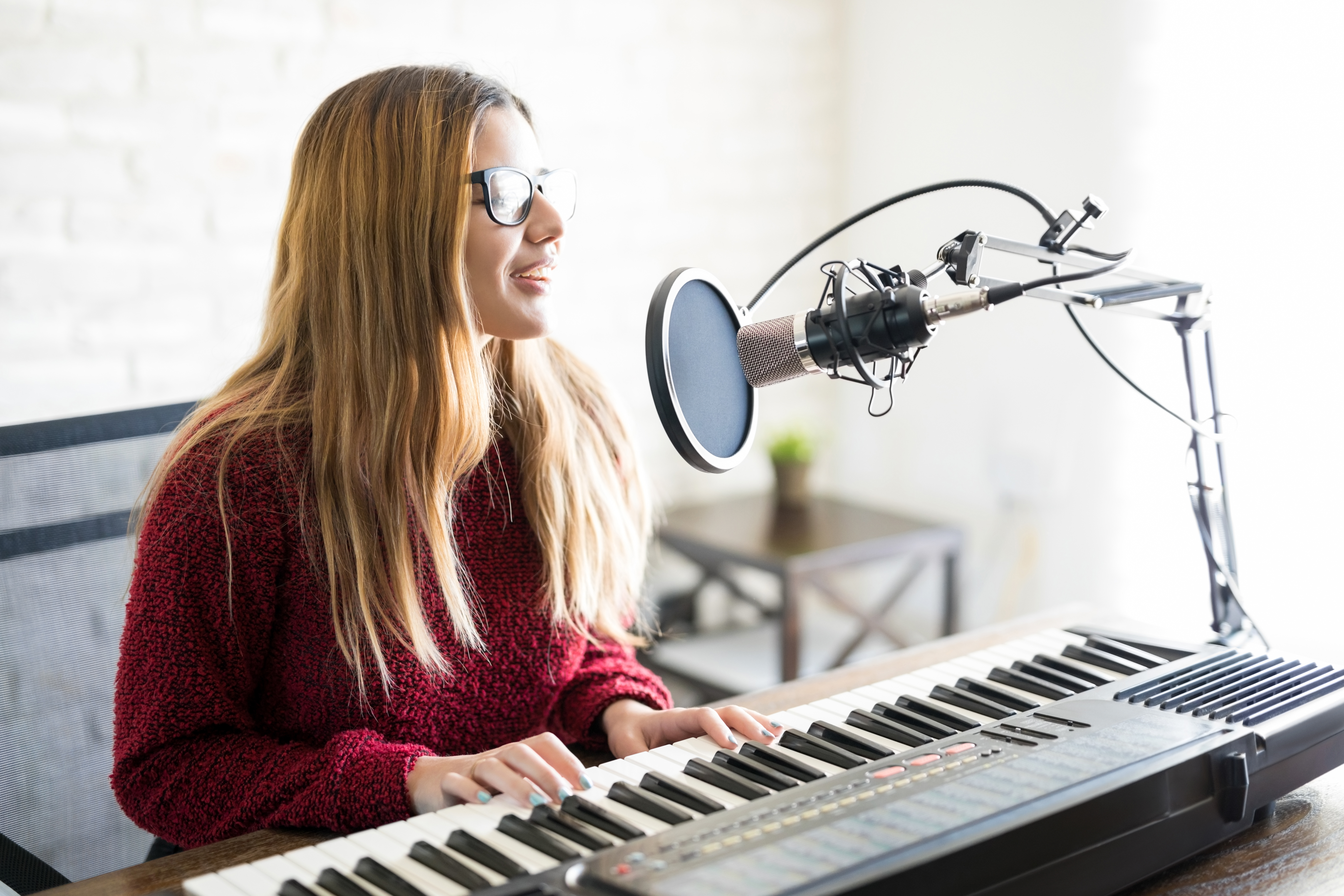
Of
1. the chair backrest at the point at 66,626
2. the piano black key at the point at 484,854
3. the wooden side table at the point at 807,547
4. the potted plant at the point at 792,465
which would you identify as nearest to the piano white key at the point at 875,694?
the piano black key at the point at 484,854

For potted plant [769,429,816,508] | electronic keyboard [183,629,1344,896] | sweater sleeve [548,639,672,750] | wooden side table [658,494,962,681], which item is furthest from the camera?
potted plant [769,429,816,508]

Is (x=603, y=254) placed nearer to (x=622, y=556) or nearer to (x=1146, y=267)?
(x=1146, y=267)

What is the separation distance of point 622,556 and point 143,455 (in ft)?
1.87

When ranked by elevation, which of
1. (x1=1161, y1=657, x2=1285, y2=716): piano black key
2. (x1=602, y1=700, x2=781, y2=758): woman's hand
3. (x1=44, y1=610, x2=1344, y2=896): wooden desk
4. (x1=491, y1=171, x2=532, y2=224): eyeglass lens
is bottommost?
(x1=44, y1=610, x2=1344, y2=896): wooden desk

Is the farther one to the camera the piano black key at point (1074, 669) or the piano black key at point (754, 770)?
the piano black key at point (1074, 669)

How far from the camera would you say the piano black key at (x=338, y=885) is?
81 centimetres

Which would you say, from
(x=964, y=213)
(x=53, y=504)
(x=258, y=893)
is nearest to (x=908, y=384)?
(x=964, y=213)

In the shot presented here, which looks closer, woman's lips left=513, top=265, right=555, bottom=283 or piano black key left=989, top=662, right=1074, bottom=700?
piano black key left=989, top=662, right=1074, bottom=700

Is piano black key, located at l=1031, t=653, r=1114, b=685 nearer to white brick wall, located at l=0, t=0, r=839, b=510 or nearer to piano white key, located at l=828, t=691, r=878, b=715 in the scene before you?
piano white key, located at l=828, t=691, r=878, b=715

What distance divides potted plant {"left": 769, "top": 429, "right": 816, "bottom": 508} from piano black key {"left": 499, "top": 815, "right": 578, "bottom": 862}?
77.0 inches

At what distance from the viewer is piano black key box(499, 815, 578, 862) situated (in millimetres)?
845

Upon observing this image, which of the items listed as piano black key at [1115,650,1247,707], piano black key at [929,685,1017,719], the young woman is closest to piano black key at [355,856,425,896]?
the young woman

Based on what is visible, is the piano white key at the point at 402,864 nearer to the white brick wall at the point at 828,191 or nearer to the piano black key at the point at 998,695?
the piano black key at the point at 998,695

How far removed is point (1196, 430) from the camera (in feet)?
3.94
